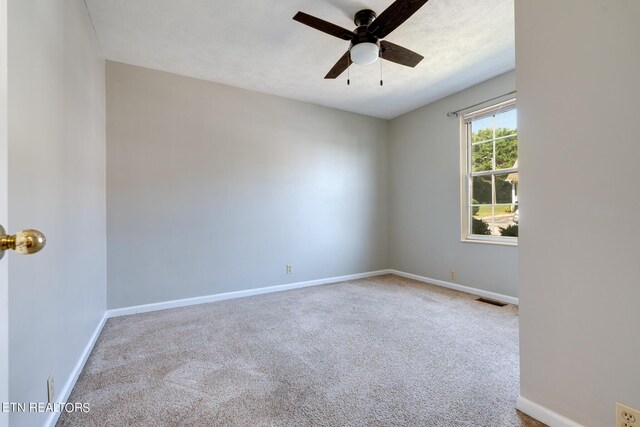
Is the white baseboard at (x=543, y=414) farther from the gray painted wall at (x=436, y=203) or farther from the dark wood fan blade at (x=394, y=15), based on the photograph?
the dark wood fan blade at (x=394, y=15)

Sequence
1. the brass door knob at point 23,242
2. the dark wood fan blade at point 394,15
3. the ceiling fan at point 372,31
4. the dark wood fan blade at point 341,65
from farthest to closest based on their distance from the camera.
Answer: the dark wood fan blade at point 341,65 < the ceiling fan at point 372,31 < the dark wood fan blade at point 394,15 < the brass door knob at point 23,242

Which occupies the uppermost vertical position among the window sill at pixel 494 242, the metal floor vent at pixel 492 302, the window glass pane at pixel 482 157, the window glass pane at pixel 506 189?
the window glass pane at pixel 482 157

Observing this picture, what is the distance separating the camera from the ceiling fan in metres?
1.96

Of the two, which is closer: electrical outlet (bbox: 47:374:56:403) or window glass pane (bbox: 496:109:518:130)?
electrical outlet (bbox: 47:374:56:403)

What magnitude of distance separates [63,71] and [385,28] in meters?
2.20

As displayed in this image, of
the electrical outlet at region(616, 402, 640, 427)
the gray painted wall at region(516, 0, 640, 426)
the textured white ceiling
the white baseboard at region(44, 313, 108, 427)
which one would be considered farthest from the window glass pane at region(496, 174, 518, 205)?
the white baseboard at region(44, 313, 108, 427)

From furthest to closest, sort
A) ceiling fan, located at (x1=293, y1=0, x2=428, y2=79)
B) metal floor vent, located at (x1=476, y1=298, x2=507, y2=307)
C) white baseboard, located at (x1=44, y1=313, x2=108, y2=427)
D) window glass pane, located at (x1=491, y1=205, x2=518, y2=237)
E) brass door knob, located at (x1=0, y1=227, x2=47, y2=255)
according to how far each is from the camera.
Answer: window glass pane, located at (x1=491, y1=205, x2=518, y2=237) < metal floor vent, located at (x1=476, y1=298, x2=507, y2=307) < ceiling fan, located at (x1=293, y1=0, x2=428, y2=79) < white baseboard, located at (x1=44, y1=313, x2=108, y2=427) < brass door knob, located at (x1=0, y1=227, x2=47, y2=255)

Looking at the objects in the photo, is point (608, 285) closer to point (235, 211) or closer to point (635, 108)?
point (635, 108)

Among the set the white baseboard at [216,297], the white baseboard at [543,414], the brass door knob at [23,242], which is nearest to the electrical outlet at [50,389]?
the brass door knob at [23,242]

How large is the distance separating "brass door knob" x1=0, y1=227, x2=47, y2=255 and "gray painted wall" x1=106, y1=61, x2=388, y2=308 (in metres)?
2.94

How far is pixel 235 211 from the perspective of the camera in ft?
12.3

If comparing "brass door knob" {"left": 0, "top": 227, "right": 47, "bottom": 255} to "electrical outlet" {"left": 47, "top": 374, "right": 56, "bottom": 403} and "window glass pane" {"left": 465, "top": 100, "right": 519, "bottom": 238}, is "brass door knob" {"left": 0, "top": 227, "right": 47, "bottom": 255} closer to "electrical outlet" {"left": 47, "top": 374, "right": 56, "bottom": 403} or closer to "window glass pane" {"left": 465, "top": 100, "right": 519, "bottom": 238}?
"electrical outlet" {"left": 47, "top": 374, "right": 56, "bottom": 403}

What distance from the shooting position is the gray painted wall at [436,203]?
3600 millimetres

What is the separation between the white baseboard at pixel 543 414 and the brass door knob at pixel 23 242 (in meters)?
2.15
